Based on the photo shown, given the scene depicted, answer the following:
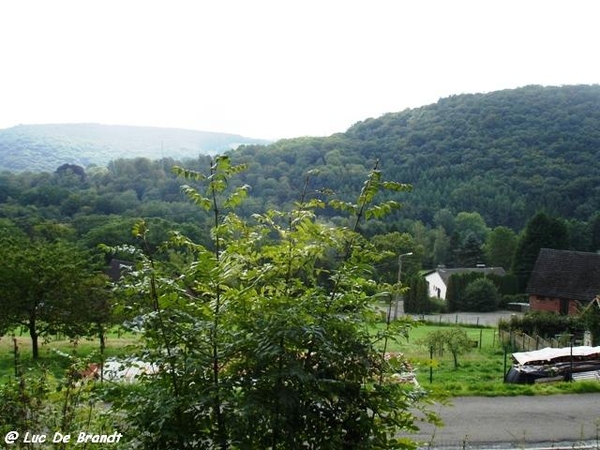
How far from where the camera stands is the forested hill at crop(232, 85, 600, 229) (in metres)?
95.5

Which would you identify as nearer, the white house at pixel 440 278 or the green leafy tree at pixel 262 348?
the green leafy tree at pixel 262 348

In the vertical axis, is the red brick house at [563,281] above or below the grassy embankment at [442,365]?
below

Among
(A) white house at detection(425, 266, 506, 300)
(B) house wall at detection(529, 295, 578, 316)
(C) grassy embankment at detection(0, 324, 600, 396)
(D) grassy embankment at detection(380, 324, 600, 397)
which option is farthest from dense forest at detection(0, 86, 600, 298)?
(C) grassy embankment at detection(0, 324, 600, 396)

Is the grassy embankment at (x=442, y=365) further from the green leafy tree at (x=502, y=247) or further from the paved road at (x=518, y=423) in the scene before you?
the green leafy tree at (x=502, y=247)

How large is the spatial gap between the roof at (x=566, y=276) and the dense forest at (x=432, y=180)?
12.0 metres

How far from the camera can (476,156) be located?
118625 mm

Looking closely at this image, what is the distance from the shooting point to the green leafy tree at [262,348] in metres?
3.55

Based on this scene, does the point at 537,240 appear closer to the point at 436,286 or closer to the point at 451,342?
the point at 436,286

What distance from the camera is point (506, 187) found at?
101000 mm

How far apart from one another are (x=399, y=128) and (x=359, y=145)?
1659 cm

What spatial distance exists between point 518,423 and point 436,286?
5045 cm

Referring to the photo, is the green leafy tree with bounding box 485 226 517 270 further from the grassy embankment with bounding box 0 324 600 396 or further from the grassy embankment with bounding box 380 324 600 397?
the grassy embankment with bounding box 0 324 600 396

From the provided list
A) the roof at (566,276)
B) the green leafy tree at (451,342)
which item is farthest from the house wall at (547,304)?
the green leafy tree at (451,342)

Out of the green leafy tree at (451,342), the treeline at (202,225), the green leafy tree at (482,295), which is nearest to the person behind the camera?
the green leafy tree at (451,342)
